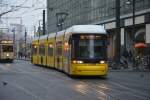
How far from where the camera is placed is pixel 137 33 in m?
63.0

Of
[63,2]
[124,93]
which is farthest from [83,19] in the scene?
[124,93]

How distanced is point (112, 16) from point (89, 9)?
13711 millimetres

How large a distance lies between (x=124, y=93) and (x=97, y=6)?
57.6 meters

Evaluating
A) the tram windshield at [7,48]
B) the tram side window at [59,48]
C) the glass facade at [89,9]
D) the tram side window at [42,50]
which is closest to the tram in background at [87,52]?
the tram side window at [59,48]

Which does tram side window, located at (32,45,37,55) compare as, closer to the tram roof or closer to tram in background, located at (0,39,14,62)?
tram in background, located at (0,39,14,62)

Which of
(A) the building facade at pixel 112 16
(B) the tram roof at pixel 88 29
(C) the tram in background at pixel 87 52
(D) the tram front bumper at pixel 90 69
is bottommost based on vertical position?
(D) the tram front bumper at pixel 90 69

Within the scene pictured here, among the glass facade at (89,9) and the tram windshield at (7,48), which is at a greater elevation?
the glass facade at (89,9)

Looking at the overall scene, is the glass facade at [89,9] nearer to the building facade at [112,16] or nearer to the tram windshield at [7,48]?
the building facade at [112,16]

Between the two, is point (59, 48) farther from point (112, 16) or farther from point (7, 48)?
point (112, 16)

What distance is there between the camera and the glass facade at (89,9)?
6288 centimetres

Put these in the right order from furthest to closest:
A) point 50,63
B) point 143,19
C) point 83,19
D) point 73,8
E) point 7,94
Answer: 1. point 73,8
2. point 83,19
3. point 143,19
4. point 50,63
5. point 7,94

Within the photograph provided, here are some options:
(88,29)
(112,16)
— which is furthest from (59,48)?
(112,16)

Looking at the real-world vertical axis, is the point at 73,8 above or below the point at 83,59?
above

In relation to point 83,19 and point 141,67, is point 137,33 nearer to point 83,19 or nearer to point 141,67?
point 141,67
